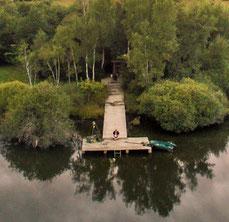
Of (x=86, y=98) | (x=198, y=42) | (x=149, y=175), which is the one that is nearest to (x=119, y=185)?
(x=149, y=175)

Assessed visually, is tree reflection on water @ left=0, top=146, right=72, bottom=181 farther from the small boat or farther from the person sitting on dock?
the small boat

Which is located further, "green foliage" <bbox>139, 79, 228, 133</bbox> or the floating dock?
"green foliage" <bbox>139, 79, 228, 133</bbox>

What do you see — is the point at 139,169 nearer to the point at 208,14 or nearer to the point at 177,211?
the point at 177,211

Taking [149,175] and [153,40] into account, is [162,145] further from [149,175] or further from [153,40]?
[153,40]

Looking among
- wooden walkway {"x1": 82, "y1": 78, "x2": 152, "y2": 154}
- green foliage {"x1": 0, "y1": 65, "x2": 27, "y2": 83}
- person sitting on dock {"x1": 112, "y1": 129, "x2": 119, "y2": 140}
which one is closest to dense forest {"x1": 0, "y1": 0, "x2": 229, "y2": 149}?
wooden walkway {"x1": 82, "y1": 78, "x2": 152, "y2": 154}

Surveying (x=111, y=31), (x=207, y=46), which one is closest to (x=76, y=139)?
(x=111, y=31)

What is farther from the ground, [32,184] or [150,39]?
[150,39]

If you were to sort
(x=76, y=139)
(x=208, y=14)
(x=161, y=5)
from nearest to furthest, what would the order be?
1. (x=76, y=139)
2. (x=161, y=5)
3. (x=208, y=14)

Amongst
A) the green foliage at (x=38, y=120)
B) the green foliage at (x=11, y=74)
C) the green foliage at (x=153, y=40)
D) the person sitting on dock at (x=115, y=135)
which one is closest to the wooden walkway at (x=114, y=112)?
the person sitting on dock at (x=115, y=135)

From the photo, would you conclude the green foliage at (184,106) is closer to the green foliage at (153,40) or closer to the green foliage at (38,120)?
the green foliage at (153,40)
